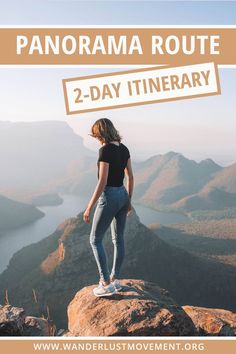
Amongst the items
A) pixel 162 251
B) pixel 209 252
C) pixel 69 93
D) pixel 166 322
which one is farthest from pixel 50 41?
pixel 209 252

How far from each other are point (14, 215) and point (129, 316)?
606 feet

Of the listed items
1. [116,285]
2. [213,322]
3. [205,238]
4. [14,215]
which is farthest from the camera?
[14,215]

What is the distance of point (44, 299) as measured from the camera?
258ft

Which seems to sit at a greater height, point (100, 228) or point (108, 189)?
point (108, 189)

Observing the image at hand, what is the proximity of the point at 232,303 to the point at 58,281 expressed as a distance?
39.3 m

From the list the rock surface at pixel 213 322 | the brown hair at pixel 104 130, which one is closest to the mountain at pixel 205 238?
the rock surface at pixel 213 322

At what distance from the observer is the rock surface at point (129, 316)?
656 cm

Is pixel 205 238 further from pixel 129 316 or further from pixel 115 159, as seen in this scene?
pixel 115 159

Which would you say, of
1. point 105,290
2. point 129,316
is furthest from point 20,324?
point 129,316

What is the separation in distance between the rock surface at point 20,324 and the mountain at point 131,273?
69112 millimetres

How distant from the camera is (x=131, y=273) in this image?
3455 inches
